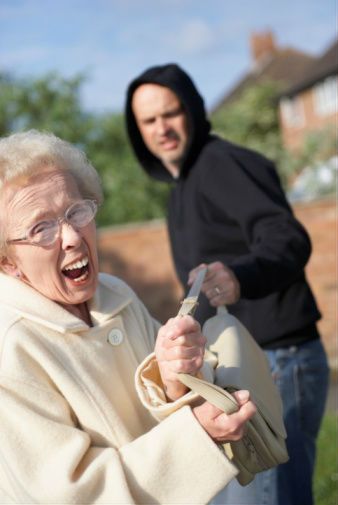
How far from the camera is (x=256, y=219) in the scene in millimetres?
2900

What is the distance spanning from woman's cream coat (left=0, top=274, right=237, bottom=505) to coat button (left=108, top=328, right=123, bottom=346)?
0.21 ft

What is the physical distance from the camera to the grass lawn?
494 centimetres

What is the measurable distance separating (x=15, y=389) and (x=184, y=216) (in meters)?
1.52

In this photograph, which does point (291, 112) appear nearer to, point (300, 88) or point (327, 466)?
point (300, 88)

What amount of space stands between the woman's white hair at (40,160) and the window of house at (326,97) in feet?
119

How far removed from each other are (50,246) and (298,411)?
1.49 meters

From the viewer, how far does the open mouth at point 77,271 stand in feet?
6.63

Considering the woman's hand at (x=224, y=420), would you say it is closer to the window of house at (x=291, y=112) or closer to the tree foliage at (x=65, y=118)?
the tree foliage at (x=65, y=118)

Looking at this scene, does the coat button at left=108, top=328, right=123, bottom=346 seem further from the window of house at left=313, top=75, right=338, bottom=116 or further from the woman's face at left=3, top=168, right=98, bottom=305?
the window of house at left=313, top=75, right=338, bottom=116

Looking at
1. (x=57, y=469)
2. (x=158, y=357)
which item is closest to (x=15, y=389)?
(x=57, y=469)

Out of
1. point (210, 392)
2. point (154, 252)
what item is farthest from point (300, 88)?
point (210, 392)

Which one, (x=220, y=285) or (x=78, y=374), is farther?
(x=220, y=285)

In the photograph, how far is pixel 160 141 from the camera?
3.34 m

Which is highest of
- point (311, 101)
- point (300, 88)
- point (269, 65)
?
point (269, 65)
